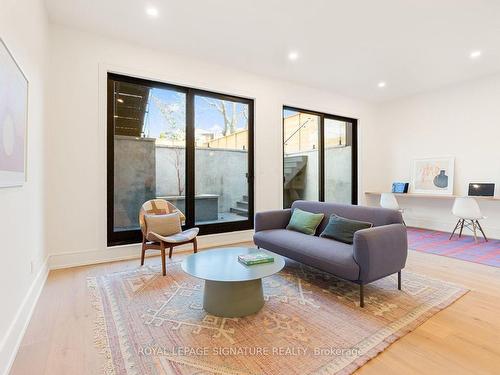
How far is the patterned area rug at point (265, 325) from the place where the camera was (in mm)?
1563

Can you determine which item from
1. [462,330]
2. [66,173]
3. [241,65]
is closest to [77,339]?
[66,173]

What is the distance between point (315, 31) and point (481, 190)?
4.19 metres

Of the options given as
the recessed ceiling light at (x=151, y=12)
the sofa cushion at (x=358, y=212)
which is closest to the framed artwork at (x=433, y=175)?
the sofa cushion at (x=358, y=212)

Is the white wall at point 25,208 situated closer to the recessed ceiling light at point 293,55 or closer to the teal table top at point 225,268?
the teal table top at point 225,268

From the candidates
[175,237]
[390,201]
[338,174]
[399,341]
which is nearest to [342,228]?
[399,341]

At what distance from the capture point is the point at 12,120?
1.72 meters

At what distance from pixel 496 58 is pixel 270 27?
366cm

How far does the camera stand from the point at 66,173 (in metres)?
3.23

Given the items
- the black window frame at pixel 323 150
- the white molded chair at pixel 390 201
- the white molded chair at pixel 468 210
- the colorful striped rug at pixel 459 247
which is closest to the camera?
the colorful striped rug at pixel 459 247

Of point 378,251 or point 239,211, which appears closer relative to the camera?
point 378,251

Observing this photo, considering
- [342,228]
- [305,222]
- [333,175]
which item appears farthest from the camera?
[333,175]

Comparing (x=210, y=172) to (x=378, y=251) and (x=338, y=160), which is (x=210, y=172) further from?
(x=338, y=160)

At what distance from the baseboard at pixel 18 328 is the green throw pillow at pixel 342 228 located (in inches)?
105

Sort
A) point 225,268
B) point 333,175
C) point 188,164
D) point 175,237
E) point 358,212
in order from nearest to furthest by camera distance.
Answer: point 225,268, point 358,212, point 175,237, point 188,164, point 333,175
